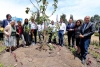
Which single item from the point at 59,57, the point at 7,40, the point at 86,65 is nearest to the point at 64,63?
the point at 59,57

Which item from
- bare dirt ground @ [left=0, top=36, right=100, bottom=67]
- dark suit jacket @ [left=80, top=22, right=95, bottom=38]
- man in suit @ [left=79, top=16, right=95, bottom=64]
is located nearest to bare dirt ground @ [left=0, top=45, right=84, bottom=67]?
bare dirt ground @ [left=0, top=36, right=100, bottom=67]

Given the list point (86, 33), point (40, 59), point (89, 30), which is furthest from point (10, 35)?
point (89, 30)

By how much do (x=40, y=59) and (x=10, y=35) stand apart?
8.38 ft

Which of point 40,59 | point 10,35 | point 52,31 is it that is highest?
point 52,31

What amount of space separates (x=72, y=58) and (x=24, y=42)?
323 centimetres

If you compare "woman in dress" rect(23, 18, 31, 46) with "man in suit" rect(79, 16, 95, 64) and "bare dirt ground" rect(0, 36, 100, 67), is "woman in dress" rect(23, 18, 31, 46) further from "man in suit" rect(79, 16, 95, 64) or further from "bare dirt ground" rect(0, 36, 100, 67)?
"man in suit" rect(79, 16, 95, 64)

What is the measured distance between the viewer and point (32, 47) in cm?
1124

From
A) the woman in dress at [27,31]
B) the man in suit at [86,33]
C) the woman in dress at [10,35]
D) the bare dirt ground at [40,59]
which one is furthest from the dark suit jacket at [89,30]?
the woman in dress at [10,35]

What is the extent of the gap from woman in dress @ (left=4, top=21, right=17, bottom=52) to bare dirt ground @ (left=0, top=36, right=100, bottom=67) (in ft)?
2.24

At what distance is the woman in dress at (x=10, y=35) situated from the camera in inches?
425

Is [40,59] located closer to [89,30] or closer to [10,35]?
[10,35]

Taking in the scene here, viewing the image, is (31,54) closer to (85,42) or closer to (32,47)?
(32,47)

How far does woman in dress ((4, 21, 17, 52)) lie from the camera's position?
10797 millimetres

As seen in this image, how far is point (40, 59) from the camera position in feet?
31.4
